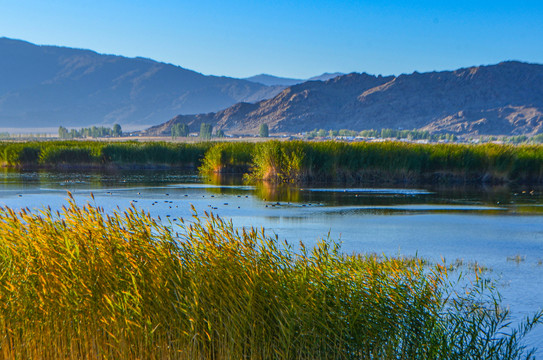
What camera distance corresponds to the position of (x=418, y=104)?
178000 mm

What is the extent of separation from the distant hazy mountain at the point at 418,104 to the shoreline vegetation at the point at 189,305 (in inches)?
6157

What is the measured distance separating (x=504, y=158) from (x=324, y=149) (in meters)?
9.09

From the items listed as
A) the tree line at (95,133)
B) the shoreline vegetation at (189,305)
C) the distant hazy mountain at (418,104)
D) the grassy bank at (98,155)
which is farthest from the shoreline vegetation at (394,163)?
the distant hazy mountain at (418,104)

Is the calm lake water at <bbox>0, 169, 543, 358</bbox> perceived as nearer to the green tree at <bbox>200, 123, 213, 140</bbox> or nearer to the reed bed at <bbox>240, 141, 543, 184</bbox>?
the reed bed at <bbox>240, 141, 543, 184</bbox>

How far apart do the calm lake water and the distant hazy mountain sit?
5294 inches

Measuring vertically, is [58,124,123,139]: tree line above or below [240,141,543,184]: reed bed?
above

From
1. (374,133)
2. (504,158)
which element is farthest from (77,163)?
(374,133)

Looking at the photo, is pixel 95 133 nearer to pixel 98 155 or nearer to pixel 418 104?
pixel 418 104

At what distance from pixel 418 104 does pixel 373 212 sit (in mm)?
161733

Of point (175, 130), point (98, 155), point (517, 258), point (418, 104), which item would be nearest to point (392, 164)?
point (98, 155)

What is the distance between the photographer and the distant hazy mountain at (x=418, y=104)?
164 meters

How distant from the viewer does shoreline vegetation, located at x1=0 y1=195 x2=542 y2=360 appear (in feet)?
19.7

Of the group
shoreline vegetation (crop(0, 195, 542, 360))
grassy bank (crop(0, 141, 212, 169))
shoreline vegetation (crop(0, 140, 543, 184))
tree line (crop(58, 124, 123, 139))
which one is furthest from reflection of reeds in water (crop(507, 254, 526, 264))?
tree line (crop(58, 124, 123, 139))

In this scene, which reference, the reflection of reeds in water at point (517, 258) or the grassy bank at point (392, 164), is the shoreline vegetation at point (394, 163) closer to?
the grassy bank at point (392, 164)
